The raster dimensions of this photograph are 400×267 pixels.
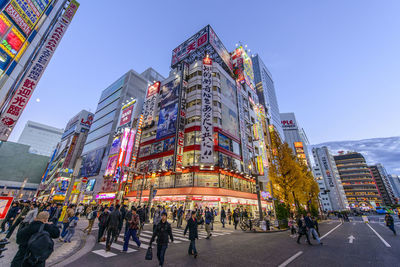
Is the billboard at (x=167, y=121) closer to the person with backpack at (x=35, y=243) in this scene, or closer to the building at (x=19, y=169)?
the person with backpack at (x=35, y=243)

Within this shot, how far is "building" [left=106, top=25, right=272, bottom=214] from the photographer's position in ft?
89.4

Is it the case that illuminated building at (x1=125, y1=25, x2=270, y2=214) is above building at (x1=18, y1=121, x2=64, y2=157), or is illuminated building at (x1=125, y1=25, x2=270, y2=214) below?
below

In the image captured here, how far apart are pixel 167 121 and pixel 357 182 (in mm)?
125417

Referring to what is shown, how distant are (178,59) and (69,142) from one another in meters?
63.1

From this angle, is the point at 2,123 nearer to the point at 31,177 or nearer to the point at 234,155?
the point at 234,155

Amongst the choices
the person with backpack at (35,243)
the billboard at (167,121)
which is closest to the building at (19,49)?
the person with backpack at (35,243)

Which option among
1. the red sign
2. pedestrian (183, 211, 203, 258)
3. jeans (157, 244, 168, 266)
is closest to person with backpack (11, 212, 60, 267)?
jeans (157, 244, 168, 266)

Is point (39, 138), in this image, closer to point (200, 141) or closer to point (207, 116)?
point (200, 141)

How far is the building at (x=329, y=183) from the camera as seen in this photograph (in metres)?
94.2

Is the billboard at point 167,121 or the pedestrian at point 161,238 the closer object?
the pedestrian at point 161,238

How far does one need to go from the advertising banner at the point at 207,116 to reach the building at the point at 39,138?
608ft

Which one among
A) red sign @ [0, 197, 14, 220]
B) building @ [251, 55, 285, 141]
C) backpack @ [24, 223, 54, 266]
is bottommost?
backpack @ [24, 223, 54, 266]

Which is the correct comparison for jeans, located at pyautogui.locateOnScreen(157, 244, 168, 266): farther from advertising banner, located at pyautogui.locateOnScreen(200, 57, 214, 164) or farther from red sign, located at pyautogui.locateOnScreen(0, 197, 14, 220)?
advertising banner, located at pyautogui.locateOnScreen(200, 57, 214, 164)

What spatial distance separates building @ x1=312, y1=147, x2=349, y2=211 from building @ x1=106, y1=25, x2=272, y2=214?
8049cm
